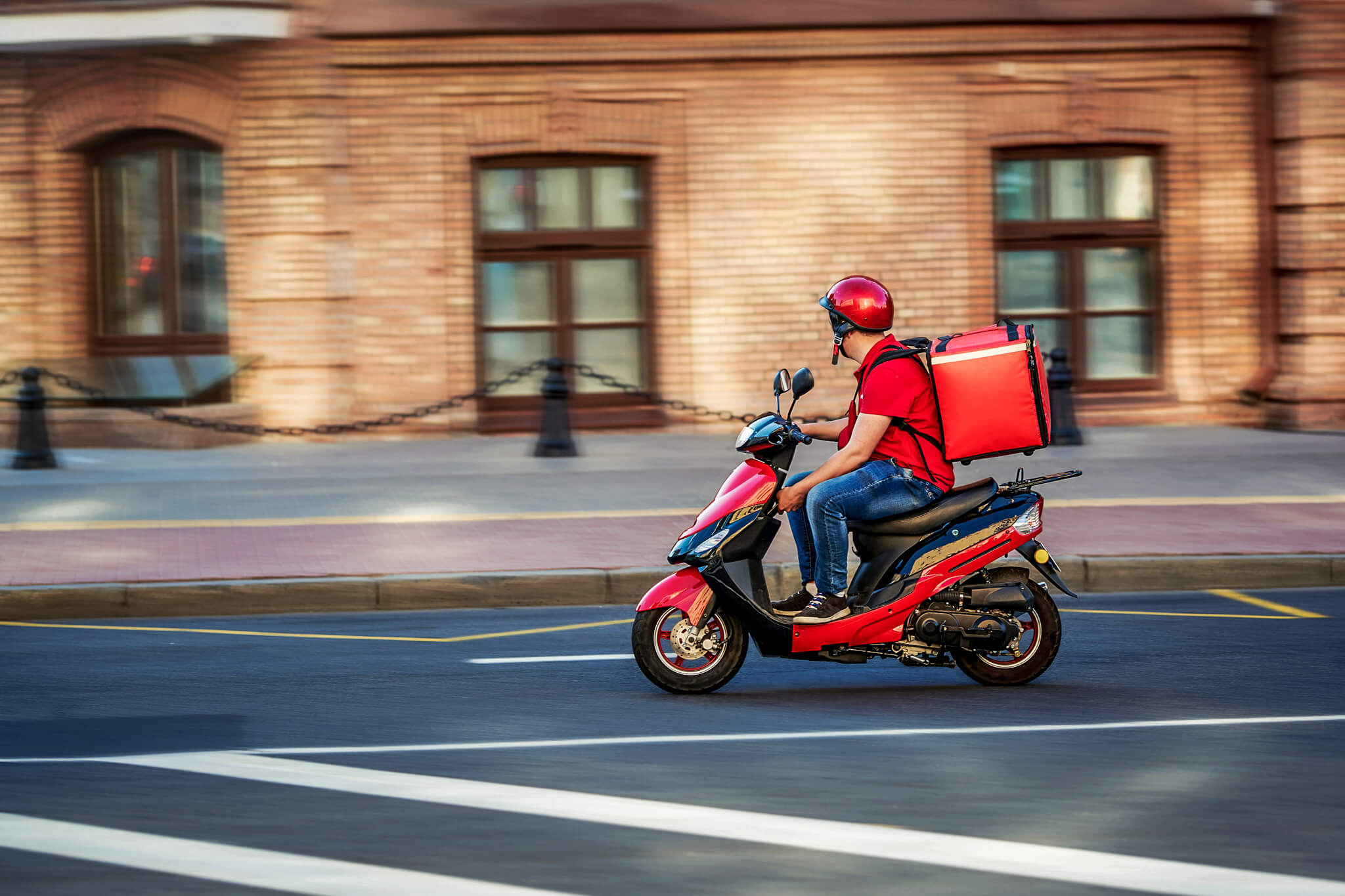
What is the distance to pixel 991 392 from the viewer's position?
6.98 metres

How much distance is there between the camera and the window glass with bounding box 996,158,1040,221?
18.1 m

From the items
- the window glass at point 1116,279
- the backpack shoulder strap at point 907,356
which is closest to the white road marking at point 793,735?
the backpack shoulder strap at point 907,356

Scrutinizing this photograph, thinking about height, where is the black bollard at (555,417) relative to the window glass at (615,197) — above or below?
below

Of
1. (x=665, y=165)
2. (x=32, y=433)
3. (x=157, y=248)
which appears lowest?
(x=32, y=433)

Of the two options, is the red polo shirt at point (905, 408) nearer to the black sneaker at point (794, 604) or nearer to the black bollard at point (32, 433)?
the black sneaker at point (794, 604)

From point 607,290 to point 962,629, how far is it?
36.9 ft

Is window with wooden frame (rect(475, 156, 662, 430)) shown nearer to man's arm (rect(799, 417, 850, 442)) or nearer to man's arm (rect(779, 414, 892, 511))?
man's arm (rect(799, 417, 850, 442))

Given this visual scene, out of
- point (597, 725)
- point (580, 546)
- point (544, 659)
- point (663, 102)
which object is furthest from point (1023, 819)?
point (663, 102)

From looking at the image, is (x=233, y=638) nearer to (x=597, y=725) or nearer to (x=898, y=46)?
(x=597, y=725)

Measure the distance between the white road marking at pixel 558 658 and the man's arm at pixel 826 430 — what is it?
1.43 metres

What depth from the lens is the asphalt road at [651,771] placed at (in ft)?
15.5

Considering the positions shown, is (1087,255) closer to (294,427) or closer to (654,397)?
(654,397)

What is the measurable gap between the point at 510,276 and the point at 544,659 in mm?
10228

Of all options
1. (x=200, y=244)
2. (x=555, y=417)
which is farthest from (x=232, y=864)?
(x=200, y=244)
